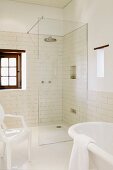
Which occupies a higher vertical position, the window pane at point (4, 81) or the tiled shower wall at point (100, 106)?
the window pane at point (4, 81)

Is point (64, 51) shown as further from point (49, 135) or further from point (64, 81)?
point (49, 135)

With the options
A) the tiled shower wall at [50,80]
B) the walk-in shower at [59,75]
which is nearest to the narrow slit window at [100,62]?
the walk-in shower at [59,75]

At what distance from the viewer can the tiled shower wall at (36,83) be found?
431 centimetres

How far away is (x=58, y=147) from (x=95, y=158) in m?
1.65

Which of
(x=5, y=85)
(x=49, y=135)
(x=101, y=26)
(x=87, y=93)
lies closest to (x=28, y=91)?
(x=5, y=85)

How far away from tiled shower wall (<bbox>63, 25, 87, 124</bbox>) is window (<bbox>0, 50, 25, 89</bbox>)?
1.10 metres

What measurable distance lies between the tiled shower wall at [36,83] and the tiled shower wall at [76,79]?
15cm

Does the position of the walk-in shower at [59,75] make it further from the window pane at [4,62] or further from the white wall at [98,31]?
the window pane at [4,62]

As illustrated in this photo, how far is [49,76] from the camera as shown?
432 cm

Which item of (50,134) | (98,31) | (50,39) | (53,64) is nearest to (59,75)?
(53,64)

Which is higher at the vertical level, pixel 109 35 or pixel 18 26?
pixel 18 26

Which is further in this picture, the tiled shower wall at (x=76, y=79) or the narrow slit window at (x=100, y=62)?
the tiled shower wall at (x=76, y=79)

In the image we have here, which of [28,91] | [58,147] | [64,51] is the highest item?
[64,51]

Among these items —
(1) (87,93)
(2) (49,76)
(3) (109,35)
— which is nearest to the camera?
(3) (109,35)
